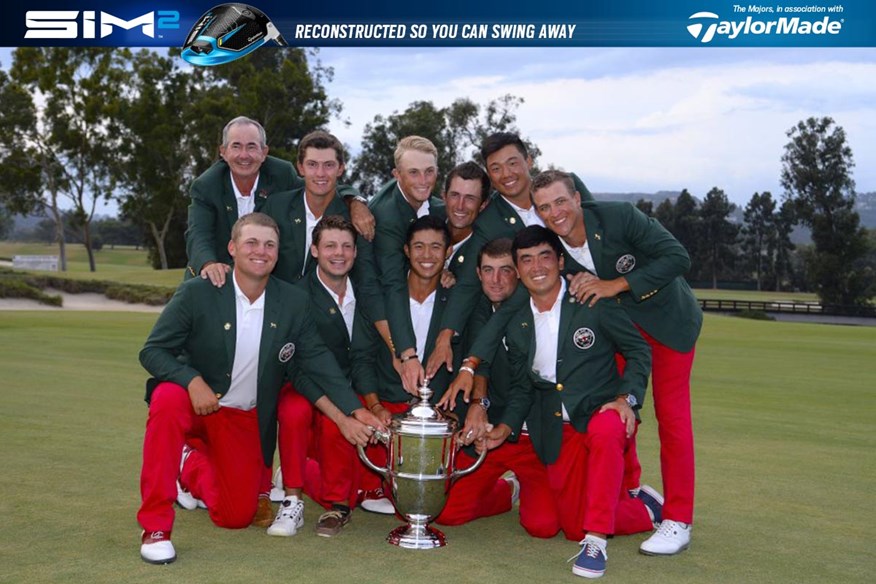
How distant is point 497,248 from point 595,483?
1.53 m

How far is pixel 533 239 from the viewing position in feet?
17.5

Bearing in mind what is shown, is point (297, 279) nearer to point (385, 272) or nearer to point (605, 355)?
point (385, 272)

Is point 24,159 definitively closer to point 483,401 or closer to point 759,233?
point 483,401

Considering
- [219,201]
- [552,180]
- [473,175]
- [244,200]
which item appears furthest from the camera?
[244,200]

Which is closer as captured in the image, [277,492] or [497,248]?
[497,248]

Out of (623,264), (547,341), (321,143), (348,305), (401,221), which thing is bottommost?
(547,341)

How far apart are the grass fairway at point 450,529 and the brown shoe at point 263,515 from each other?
18 centimetres

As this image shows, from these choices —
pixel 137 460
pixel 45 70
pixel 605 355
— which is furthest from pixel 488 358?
pixel 45 70

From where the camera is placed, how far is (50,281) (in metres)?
39.2

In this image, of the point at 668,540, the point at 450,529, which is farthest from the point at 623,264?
the point at 450,529

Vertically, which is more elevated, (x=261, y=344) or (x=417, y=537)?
(x=261, y=344)

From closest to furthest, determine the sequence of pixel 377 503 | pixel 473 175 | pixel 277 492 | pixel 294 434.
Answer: pixel 294 434 → pixel 377 503 → pixel 277 492 → pixel 473 175

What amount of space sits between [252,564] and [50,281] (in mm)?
37475

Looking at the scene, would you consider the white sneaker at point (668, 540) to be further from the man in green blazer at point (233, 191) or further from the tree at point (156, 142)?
the tree at point (156, 142)
